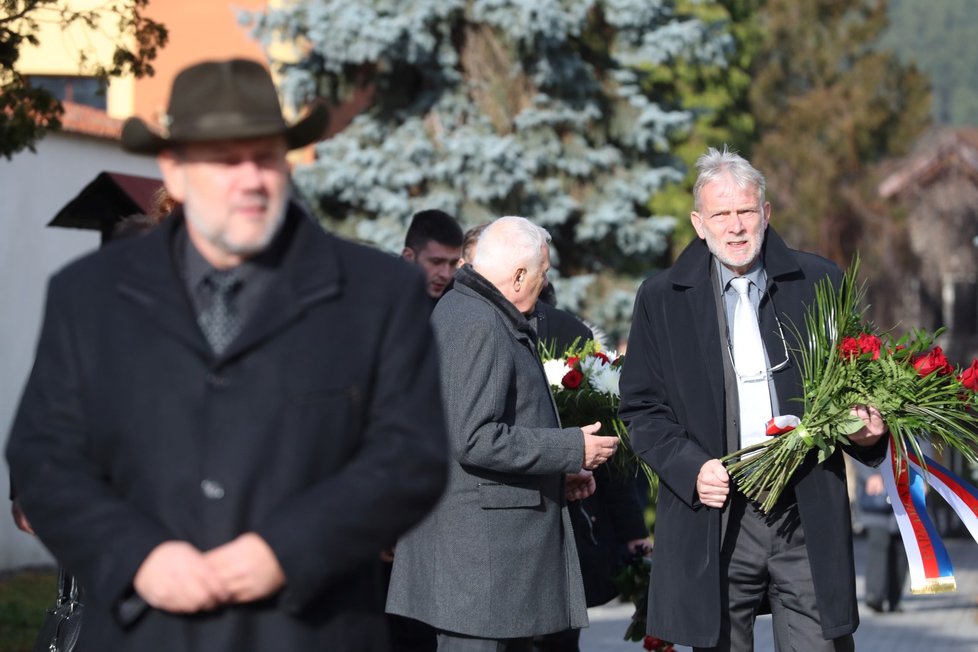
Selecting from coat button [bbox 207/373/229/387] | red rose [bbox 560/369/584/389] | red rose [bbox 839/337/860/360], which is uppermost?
coat button [bbox 207/373/229/387]

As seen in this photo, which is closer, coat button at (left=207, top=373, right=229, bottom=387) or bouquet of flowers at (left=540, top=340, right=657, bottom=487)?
coat button at (left=207, top=373, right=229, bottom=387)

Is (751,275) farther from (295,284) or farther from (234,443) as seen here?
(234,443)

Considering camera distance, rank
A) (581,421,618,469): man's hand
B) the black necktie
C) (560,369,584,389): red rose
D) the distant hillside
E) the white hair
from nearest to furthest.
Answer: the black necktie, (581,421,618,469): man's hand, the white hair, (560,369,584,389): red rose, the distant hillside

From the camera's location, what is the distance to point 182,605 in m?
2.98

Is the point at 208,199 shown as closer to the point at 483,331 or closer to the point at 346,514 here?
the point at 346,514

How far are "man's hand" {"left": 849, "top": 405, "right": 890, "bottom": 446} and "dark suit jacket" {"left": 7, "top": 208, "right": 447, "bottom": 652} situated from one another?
2628 millimetres

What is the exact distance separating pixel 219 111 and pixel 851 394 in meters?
3.00

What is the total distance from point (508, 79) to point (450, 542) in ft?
44.4

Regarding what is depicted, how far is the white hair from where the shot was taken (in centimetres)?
598

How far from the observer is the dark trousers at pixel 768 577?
18.1 ft

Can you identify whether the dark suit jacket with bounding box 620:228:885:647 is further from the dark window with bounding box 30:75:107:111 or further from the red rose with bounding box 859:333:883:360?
the dark window with bounding box 30:75:107:111

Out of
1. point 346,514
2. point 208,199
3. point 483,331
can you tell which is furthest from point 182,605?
point 483,331

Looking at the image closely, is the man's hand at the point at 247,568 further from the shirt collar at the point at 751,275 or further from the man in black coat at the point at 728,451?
the shirt collar at the point at 751,275

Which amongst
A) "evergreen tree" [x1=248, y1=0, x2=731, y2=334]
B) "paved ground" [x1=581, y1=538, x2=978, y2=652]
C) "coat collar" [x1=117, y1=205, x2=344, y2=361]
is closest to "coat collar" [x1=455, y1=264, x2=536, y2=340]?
"coat collar" [x1=117, y1=205, x2=344, y2=361]
